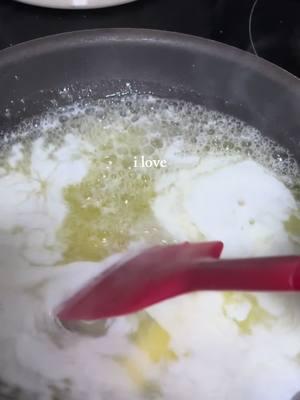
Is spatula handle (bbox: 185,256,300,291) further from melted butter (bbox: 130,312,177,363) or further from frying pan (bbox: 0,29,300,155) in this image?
frying pan (bbox: 0,29,300,155)

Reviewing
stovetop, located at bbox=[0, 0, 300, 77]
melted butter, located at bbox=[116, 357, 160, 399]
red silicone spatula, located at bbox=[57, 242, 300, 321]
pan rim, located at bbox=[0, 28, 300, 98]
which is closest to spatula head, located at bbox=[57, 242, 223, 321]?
red silicone spatula, located at bbox=[57, 242, 300, 321]

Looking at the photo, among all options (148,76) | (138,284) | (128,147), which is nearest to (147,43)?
(148,76)

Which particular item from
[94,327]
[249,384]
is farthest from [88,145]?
[249,384]

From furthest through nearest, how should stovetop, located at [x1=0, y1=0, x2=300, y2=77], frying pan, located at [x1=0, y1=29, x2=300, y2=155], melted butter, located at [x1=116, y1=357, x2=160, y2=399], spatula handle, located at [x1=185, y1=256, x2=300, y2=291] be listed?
stovetop, located at [x1=0, y1=0, x2=300, y2=77] < frying pan, located at [x1=0, y1=29, x2=300, y2=155] < melted butter, located at [x1=116, y1=357, x2=160, y2=399] < spatula handle, located at [x1=185, y1=256, x2=300, y2=291]

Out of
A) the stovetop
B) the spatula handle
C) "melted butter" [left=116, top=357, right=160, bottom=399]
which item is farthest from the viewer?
the stovetop

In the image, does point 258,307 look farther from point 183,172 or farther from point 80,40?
point 80,40

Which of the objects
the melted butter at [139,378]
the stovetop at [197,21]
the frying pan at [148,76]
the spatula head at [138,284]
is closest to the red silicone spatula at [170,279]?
the spatula head at [138,284]

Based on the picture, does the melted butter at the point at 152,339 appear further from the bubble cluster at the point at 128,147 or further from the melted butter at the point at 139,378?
the bubble cluster at the point at 128,147
